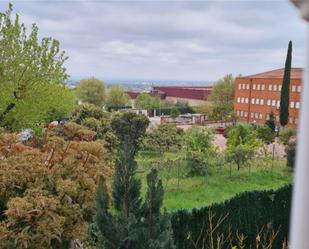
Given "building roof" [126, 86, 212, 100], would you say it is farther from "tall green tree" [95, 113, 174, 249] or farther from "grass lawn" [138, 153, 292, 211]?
"tall green tree" [95, 113, 174, 249]

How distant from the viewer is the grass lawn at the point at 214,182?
36.3 feet

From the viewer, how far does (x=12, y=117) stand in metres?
10.4

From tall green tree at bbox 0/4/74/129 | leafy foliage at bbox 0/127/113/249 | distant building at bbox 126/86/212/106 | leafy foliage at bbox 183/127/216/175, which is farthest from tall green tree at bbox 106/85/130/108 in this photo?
leafy foliage at bbox 0/127/113/249

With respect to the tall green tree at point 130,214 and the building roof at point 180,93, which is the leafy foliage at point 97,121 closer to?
the tall green tree at point 130,214

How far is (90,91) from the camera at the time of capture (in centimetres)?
3978

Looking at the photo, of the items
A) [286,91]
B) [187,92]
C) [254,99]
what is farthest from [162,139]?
[187,92]

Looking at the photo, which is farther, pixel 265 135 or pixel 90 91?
pixel 90 91

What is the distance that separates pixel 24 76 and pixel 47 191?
6384 mm

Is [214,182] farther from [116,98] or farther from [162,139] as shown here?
[116,98]

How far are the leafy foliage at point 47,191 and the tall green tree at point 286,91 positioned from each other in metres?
19.8

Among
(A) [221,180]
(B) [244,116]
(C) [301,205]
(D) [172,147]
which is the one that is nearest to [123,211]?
(C) [301,205]

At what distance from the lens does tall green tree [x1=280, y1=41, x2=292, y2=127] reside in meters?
23.8

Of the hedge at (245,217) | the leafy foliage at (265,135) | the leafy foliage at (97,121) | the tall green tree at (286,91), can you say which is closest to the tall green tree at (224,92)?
the tall green tree at (286,91)

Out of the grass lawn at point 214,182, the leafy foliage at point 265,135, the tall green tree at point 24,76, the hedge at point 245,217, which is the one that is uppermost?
the tall green tree at point 24,76
